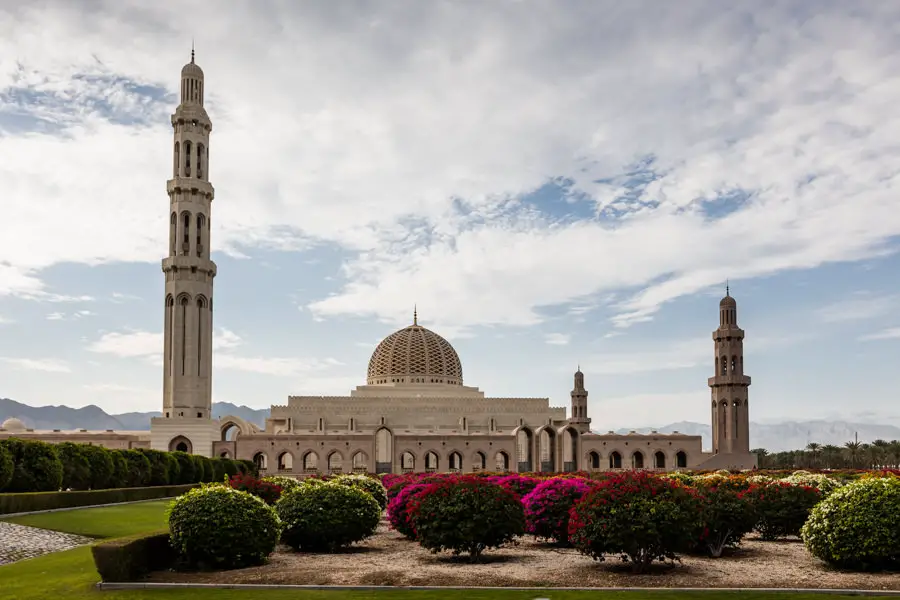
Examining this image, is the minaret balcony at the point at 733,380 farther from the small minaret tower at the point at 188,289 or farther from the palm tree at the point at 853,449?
the small minaret tower at the point at 188,289

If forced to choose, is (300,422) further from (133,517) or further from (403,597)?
(403,597)

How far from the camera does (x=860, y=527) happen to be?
1269 cm

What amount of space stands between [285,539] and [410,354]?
55.5 meters

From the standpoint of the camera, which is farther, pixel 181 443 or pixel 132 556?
pixel 181 443

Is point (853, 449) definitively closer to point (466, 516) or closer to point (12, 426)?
point (12, 426)

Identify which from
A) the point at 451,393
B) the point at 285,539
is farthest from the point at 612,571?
the point at 451,393

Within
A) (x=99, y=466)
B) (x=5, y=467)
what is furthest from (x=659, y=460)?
(x=5, y=467)

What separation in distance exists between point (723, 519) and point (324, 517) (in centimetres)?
680

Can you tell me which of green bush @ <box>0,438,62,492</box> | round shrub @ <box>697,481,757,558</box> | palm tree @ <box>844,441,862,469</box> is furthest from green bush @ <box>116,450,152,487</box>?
palm tree @ <box>844,441,862,469</box>

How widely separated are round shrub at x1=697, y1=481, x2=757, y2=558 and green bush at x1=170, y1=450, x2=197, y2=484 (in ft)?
88.2

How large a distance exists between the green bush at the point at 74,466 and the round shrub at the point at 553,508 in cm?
1623

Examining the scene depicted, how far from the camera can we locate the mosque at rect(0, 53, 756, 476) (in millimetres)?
53188

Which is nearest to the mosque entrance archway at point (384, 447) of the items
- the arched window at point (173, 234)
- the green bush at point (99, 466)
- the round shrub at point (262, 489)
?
the arched window at point (173, 234)

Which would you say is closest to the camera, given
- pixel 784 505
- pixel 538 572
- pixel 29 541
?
pixel 538 572
